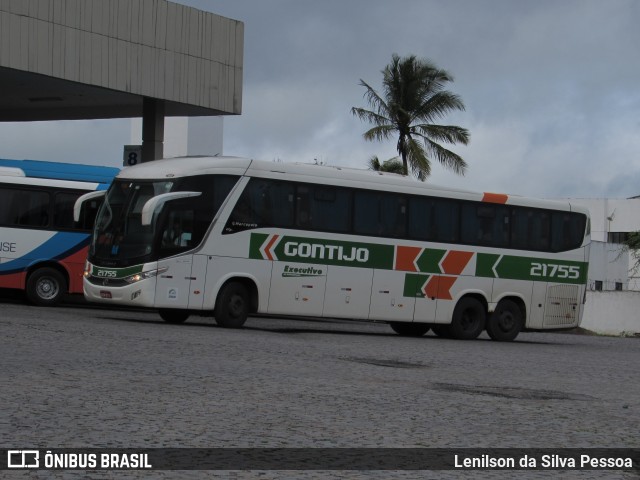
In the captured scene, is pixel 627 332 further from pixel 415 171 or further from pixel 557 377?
pixel 557 377

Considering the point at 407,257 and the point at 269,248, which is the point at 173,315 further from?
the point at 407,257

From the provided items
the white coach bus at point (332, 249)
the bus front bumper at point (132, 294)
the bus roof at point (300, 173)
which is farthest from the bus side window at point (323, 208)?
the bus front bumper at point (132, 294)

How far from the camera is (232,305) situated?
22.8 metres

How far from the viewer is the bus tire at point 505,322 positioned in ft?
86.0

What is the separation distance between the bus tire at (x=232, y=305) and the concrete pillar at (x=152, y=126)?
488 inches

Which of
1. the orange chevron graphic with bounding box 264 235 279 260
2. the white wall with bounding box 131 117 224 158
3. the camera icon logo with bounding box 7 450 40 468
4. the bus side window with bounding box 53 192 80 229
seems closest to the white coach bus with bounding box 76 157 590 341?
the orange chevron graphic with bounding box 264 235 279 260

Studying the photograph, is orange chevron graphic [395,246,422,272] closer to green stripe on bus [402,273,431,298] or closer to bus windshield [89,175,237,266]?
green stripe on bus [402,273,431,298]

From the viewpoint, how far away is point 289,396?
11.1 meters

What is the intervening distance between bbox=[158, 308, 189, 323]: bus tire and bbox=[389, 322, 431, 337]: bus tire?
515cm

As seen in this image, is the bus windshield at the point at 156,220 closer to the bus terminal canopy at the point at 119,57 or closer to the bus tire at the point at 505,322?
the bus tire at the point at 505,322

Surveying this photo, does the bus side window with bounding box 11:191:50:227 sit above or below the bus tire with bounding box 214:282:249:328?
above

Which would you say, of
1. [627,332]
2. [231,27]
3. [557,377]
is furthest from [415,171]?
[557,377]

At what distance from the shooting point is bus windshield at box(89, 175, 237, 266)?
72.2 ft

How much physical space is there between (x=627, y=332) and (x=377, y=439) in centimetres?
4204
